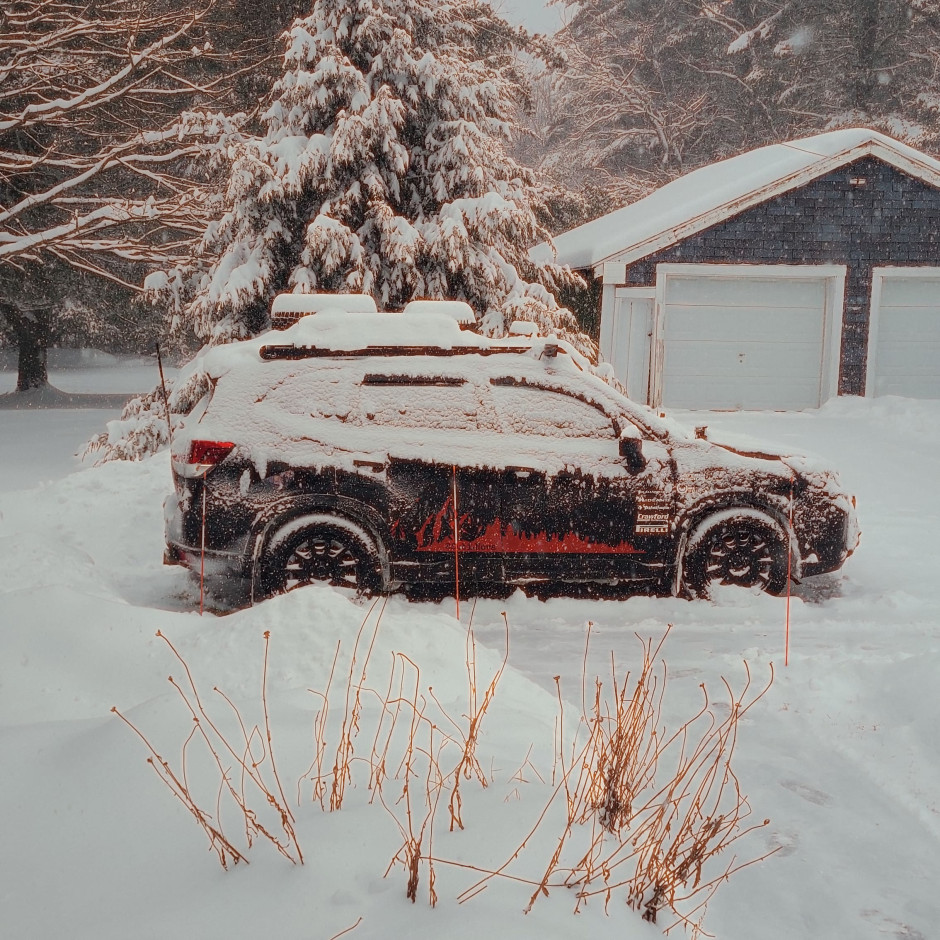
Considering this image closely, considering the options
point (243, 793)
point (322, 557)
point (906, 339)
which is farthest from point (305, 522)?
point (906, 339)

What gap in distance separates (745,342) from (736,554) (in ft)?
41.3

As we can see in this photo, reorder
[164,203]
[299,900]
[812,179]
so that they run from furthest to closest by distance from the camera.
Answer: [812,179]
[164,203]
[299,900]

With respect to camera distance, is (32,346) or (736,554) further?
(32,346)

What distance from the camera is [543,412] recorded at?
7.26 m

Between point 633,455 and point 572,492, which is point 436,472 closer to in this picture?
point 572,492

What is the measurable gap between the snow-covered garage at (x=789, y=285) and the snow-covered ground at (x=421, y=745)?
1127 centimetres

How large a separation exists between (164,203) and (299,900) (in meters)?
14.3

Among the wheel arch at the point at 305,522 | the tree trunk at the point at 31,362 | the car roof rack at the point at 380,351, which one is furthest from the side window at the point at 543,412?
the tree trunk at the point at 31,362

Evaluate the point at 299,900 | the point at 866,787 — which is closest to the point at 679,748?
the point at 866,787

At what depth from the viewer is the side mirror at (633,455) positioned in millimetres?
7191

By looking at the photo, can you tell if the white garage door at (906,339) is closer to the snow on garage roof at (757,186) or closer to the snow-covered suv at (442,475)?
the snow on garage roof at (757,186)

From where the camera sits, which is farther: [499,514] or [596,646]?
[499,514]

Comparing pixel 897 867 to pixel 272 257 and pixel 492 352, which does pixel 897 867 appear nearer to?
pixel 492 352

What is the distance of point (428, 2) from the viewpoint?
15.6m
